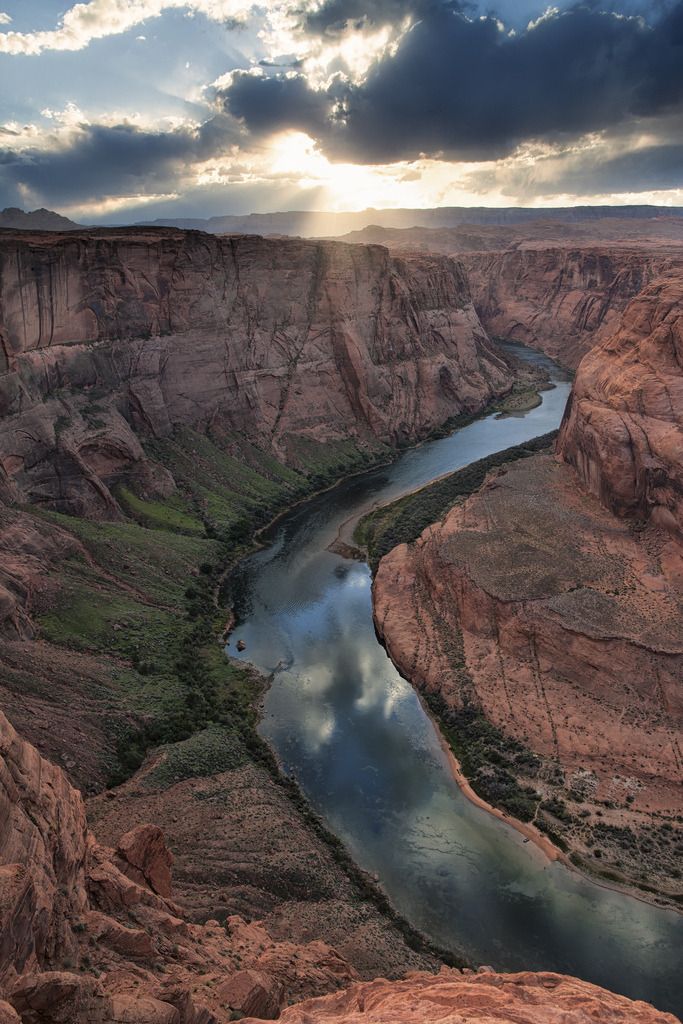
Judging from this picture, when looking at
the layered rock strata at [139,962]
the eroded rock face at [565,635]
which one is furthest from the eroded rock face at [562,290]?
the layered rock strata at [139,962]

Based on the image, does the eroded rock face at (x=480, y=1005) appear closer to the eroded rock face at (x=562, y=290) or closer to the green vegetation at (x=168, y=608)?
the green vegetation at (x=168, y=608)

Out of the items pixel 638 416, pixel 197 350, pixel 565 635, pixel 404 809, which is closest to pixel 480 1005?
pixel 404 809

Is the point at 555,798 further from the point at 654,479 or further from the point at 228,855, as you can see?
the point at 654,479

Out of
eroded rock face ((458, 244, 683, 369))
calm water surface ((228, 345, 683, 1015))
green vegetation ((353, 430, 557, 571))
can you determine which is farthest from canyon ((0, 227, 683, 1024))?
eroded rock face ((458, 244, 683, 369))

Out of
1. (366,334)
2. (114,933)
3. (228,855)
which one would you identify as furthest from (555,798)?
(366,334)

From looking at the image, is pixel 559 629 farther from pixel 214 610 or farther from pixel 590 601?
pixel 214 610
